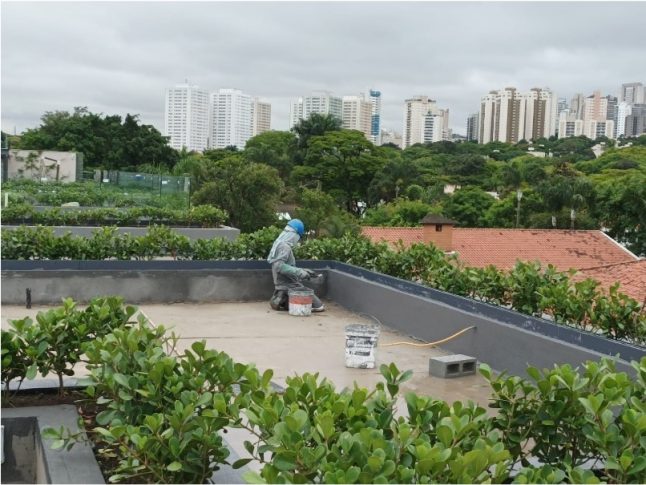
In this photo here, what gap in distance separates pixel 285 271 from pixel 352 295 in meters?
1.04

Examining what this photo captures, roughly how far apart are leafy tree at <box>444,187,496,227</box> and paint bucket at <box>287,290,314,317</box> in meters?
45.0

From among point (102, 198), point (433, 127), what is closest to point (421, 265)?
point (102, 198)

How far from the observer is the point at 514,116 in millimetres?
163250

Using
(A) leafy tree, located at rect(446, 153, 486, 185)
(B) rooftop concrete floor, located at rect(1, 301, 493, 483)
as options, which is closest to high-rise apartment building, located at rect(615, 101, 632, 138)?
(A) leafy tree, located at rect(446, 153, 486, 185)

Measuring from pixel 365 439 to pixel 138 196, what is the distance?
1065 inches

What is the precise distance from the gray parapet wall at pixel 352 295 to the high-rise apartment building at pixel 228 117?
11733cm

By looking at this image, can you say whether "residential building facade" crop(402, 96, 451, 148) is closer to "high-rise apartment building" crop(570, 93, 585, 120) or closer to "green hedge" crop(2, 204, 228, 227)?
"high-rise apartment building" crop(570, 93, 585, 120)

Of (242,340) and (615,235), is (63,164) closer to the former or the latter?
(615,235)

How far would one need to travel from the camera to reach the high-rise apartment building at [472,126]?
174500mm

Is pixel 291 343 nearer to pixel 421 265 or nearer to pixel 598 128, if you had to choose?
pixel 421 265

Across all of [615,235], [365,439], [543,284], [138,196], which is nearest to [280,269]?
[543,284]

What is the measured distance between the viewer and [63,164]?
44125 millimetres

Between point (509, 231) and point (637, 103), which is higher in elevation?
point (637, 103)

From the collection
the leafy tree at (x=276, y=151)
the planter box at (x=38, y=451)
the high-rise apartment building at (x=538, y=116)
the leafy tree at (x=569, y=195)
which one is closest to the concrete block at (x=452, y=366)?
the planter box at (x=38, y=451)
